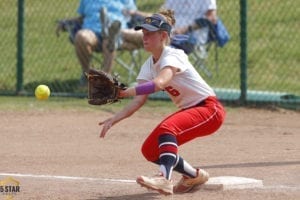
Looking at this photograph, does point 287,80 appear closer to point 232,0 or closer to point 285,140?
point 232,0

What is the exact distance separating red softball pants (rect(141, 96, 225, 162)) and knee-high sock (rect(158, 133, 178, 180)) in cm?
7

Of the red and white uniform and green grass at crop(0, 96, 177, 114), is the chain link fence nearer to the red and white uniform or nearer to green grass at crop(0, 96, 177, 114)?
green grass at crop(0, 96, 177, 114)

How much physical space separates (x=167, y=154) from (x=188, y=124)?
33cm

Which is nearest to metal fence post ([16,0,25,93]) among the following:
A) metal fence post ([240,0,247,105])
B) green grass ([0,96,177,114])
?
green grass ([0,96,177,114])

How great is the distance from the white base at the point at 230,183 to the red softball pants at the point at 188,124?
418mm

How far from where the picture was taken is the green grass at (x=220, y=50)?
1356cm

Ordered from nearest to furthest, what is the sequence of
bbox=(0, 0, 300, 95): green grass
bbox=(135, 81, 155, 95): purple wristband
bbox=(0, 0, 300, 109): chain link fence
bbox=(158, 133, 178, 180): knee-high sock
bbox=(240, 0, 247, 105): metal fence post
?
bbox=(135, 81, 155, 95): purple wristband, bbox=(158, 133, 178, 180): knee-high sock, bbox=(240, 0, 247, 105): metal fence post, bbox=(0, 0, 300, 109): chain link fence, bbox=(0, 0, 300, 95): green grass

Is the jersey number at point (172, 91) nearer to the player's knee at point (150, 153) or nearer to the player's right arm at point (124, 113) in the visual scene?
the player's right arm at point (124, 113)

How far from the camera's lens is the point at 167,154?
6.52m

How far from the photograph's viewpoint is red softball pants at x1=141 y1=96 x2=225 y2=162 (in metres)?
6.68

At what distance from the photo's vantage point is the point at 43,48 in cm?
1540

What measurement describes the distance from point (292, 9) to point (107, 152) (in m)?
8.31

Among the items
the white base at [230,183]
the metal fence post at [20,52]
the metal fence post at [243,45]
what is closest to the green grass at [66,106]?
the metal fence post at [20,52]

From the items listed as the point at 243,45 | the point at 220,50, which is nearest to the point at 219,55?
the point at 220,50
